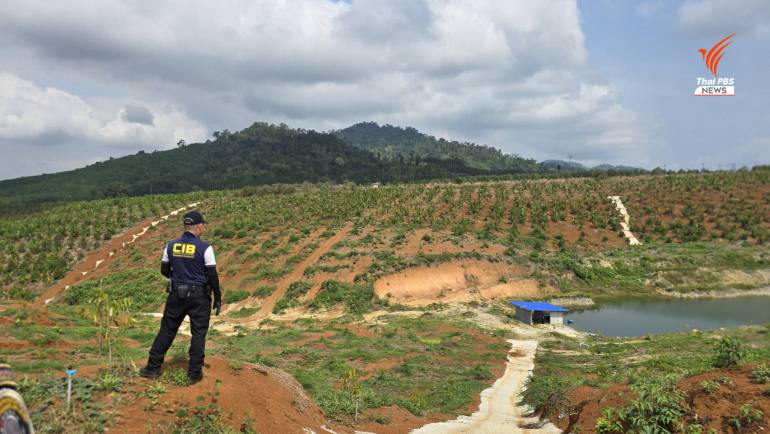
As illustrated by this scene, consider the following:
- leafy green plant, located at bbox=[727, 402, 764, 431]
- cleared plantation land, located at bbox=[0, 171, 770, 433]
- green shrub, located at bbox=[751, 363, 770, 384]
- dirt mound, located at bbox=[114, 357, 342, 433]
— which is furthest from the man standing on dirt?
green shrub, located at bbox=[751, 363, 770, 384]

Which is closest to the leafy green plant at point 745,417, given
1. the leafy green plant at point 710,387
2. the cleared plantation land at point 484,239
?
the leafy green plant at point 710,387

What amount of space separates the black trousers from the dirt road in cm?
451

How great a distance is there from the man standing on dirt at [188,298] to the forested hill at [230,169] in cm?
10380

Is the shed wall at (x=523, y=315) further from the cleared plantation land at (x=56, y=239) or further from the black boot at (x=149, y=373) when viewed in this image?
the cleared plantation land at (x=56, y=239)

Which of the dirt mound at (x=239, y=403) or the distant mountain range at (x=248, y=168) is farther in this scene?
the distant mountain range at (x=248, y=168)

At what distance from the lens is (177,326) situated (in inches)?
261

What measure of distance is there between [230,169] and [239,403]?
137 meters

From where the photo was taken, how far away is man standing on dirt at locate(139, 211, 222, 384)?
657 centimetres

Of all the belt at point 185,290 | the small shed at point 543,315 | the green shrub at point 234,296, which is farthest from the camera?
the green shrub at point 234,296

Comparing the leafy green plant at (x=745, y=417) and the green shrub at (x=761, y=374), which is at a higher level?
the green shrub at (x=761, y=374)

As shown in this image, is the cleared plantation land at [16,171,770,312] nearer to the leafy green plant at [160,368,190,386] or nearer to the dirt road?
the dirt road

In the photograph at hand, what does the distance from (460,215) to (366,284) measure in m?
19.1

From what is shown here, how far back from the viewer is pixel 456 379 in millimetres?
14820

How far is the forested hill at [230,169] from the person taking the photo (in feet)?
373
